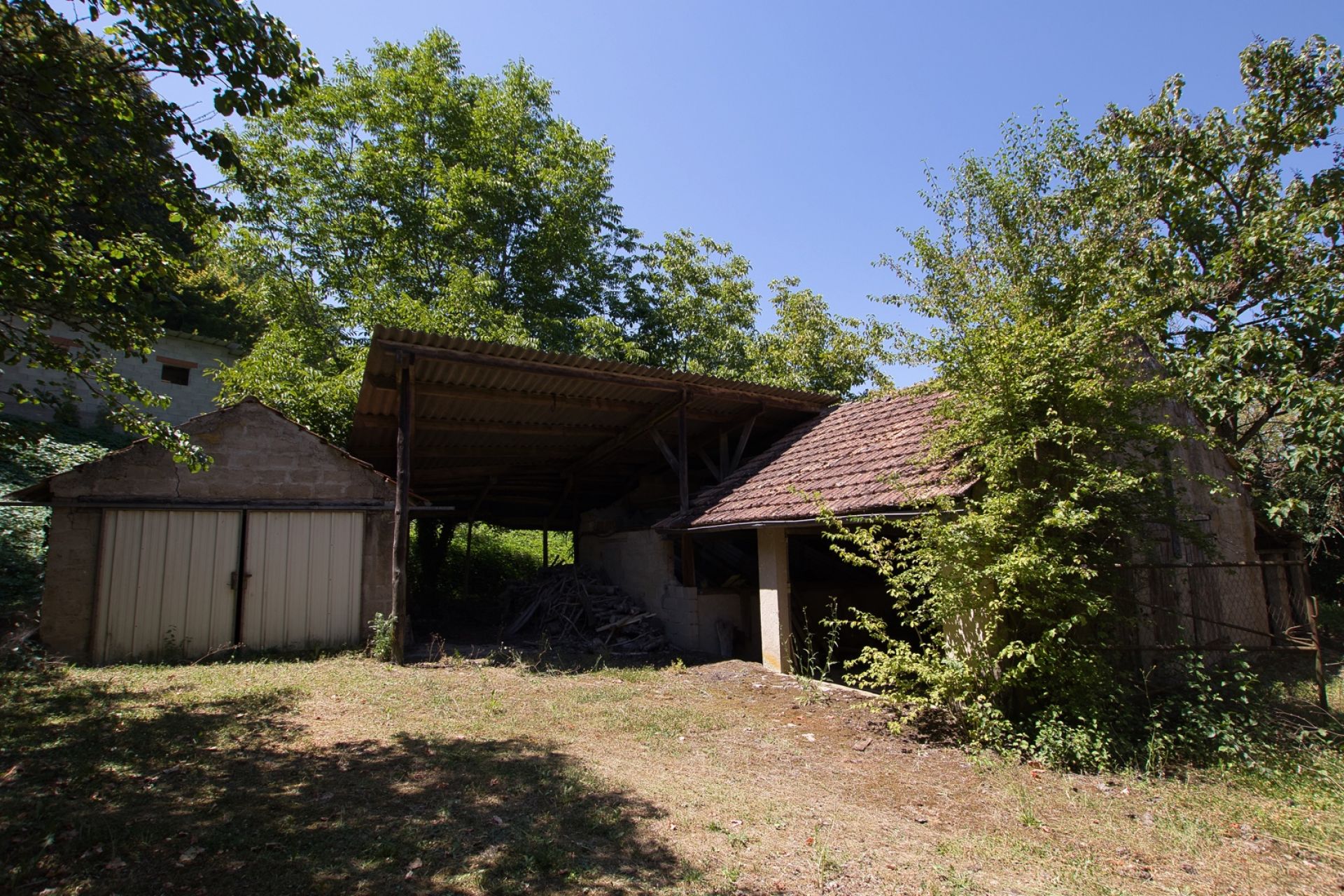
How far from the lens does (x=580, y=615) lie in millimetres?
12352

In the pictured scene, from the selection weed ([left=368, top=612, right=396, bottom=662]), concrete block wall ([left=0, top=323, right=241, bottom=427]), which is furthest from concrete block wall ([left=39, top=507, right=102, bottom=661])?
concrete block wall ([left=0, top=323, right=241, bottom=427])

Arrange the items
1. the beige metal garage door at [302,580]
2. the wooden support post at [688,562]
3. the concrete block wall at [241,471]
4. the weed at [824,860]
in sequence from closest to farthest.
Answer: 1. the weed at [824,860]
2. the concrete block wall at [241,471]
3. the beige metal garage door at [302,580]
4. the wooden support post at [688,562]

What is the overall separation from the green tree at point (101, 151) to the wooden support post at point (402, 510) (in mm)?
3358

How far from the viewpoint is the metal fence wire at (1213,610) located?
229 inches

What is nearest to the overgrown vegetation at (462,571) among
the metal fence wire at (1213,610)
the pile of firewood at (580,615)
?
the pile of firewood at (580,615)

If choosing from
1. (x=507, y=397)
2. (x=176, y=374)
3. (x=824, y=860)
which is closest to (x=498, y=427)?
(x=507, y=397)

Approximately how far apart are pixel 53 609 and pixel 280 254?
543 inches

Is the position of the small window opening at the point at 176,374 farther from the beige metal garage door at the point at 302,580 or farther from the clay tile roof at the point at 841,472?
the clay tile roof at the point at 841,472

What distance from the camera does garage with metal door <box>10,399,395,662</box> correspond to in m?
8.26

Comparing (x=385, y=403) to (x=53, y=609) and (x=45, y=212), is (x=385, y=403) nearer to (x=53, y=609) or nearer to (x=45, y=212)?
(x=53, y=609)

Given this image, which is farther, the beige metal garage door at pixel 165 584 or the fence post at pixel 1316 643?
the beige metal garage door at pixel 165 584

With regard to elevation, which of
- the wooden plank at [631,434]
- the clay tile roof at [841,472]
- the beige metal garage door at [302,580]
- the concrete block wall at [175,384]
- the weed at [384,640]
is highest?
the concrete block wall at [175,384]

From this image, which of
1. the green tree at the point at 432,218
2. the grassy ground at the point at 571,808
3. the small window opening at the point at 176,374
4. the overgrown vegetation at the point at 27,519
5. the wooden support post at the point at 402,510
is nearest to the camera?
the grassy ground at the point at 571,808

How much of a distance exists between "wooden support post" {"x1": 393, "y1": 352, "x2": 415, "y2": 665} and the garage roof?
26cm
